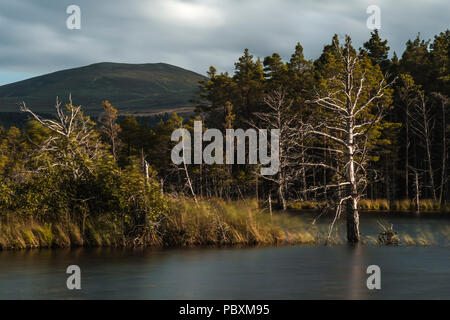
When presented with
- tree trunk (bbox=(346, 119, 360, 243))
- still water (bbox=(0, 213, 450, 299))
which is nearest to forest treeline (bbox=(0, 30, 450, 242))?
tree trunk (bbox=(346, 119, 360, 243))

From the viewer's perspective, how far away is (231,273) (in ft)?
65.9

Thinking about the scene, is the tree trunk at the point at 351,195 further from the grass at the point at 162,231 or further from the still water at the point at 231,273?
the grass at the point at 162,231

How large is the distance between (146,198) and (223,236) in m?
3.58

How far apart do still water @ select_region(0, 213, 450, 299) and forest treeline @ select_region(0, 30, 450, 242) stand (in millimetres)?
2047

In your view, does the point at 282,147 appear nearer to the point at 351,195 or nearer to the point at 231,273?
the point at 351,195

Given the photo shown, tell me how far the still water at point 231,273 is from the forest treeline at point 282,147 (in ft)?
6.72

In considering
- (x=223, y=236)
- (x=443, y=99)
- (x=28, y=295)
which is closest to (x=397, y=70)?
(x=443, y=99)

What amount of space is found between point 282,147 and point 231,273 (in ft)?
101

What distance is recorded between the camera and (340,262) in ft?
72.8

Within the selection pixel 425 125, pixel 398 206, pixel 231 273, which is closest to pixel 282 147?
pixel 398 206

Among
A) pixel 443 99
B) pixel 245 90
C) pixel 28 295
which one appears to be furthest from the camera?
pixel 245 90

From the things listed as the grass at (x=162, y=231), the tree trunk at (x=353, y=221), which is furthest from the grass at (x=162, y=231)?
the tree trunk at (x=353, y=221)

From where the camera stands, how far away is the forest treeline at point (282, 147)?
24375 mm
